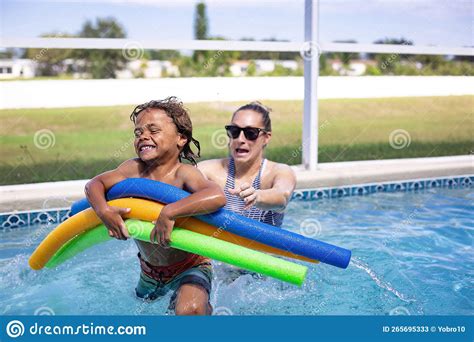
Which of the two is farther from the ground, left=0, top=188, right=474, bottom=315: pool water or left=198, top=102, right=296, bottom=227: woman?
left=198, top=102, right=296, bottom=227: woman

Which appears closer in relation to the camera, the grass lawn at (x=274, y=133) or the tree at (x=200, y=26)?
the grass lawn at (x=274, y=133)

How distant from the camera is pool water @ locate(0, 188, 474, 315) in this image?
3660 mm

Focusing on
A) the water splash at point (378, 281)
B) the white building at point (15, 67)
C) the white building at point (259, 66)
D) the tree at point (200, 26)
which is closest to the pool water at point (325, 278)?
the water splash at point (378, 281)

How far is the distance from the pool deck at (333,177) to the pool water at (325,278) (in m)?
0.30

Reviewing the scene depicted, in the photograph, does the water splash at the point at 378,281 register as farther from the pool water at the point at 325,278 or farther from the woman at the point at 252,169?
the woman at the point at 252,169

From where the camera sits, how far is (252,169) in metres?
4.08

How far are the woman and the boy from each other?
0.69m

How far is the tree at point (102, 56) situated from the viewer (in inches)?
781

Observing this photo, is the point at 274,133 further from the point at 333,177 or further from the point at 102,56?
the point at 333,177

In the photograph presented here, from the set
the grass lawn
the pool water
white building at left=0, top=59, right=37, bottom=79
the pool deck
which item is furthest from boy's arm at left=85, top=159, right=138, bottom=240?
white building at left=0, top=59, right=37, bottom=79

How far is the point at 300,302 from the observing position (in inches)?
147

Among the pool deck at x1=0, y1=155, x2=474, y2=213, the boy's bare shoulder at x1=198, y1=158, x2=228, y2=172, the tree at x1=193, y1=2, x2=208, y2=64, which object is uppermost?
the tree at x1=193, y1=2, x2=208, y2=64

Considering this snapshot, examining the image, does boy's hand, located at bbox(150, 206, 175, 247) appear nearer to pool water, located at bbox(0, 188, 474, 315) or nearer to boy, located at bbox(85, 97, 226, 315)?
boy, located at bbox(85, 97, 226, 315)
